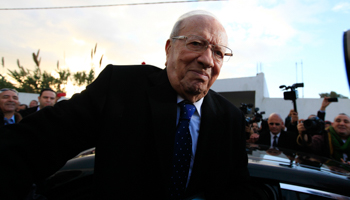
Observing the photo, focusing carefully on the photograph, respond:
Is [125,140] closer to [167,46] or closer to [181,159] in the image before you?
[181,159]

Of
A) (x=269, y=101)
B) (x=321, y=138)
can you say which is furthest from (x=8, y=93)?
(x=269, y=101)

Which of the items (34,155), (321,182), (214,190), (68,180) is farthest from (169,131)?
(68,180)

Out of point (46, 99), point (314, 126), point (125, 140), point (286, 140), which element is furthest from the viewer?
point (46, 99)

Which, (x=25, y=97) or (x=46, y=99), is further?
(x=25, y=97)

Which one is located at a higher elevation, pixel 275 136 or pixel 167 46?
pixel 167 46

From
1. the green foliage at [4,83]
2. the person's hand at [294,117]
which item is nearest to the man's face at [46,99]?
the person's hand at [294,117]

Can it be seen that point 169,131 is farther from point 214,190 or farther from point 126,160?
point 214,190

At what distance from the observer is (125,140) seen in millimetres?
1103

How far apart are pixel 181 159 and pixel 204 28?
30.9 inches

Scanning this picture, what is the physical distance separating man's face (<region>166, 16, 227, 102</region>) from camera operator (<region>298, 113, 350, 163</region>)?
2964mm

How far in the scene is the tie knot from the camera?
50.2 inches

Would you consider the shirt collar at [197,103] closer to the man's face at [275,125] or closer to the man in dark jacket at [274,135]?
the man in dark jacket at [274,135]

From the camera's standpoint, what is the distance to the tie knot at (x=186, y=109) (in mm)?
1275

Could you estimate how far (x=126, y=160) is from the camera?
108cm
